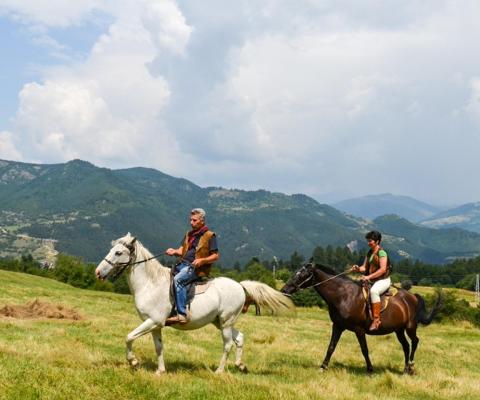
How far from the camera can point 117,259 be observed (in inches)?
464

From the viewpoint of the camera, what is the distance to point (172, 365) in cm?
1302

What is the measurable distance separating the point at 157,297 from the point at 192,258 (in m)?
1.26

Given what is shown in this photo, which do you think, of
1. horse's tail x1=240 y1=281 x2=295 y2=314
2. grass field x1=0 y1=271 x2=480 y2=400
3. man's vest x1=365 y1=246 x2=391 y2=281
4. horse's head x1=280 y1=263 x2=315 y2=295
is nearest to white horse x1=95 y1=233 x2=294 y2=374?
horse's tail x1=240 y1=281 x2=295 y2=314

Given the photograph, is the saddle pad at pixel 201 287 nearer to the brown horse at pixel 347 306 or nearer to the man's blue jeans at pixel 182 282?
the man's blue jeans at pixel 182 282

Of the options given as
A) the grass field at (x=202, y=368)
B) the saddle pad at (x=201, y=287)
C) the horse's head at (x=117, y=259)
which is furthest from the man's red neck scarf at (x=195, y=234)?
the grass field at (x=202, y=368)

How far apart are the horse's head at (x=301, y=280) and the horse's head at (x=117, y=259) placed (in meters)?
4.92

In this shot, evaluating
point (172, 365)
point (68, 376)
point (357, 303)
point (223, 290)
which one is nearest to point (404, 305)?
point (357, 303)

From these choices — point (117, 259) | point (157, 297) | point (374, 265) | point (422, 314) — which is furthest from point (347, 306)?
point (117, 259)

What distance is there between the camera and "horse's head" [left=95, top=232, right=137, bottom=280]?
11578 millimetres

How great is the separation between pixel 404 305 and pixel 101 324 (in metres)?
12.0

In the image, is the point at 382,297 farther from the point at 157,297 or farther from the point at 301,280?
the point at 157,297

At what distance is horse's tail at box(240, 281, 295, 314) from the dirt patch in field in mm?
12000

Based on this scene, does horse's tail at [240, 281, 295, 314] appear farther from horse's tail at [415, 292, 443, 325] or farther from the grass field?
horse's tail at [415, 292, 443, 325]

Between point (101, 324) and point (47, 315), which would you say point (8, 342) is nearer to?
point (101, 324)
